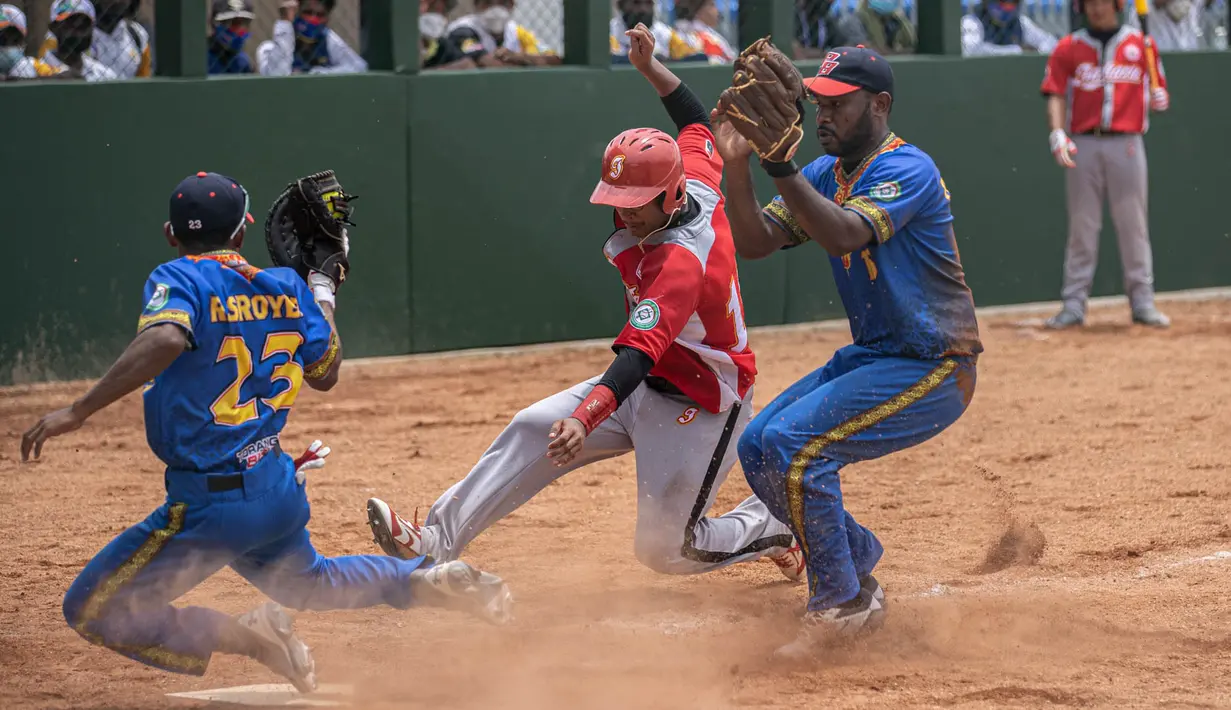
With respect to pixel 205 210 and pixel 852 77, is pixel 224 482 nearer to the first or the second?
pixel 205 210

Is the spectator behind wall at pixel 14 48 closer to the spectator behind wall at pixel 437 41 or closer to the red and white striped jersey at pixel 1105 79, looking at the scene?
the spectator behind wall at pixel 437 41

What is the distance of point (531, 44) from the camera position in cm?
1196

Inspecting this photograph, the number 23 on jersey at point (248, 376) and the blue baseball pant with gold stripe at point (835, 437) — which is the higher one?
the number 23 on jersey at point (248, 376)

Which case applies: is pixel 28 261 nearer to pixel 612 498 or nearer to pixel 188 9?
pixel 188 9

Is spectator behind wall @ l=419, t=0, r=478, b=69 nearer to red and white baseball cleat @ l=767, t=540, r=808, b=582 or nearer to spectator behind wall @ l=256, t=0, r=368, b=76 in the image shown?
spectator behind wall @ l=256, t=0, r=368, b=76

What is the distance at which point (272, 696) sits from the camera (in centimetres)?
489

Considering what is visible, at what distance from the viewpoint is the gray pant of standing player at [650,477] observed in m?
5.61

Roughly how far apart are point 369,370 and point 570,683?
5972mm

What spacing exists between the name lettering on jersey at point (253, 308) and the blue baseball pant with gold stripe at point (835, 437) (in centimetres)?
162

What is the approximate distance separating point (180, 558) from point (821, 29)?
9.28 m

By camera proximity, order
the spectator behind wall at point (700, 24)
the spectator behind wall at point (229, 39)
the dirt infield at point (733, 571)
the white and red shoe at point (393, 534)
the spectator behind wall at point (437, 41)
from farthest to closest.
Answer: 1. the spectator behind wall at point (700, 24)
2. the spectator behind wall at point (437, 41)
3. the spectator behind wall at point (229, 39)
4. the white and red shoe at point (393, 534)
5. the dirt infield at point (733, 571)

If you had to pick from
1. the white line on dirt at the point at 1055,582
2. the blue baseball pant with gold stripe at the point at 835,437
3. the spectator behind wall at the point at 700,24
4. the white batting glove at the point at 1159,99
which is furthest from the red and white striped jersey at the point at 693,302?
the white batting glove at the point at 1159,99

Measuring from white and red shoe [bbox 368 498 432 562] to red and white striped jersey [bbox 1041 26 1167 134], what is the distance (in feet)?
26.6

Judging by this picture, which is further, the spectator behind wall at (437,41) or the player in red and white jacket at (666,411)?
the spectator behind wall at (437,41)
